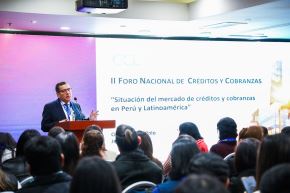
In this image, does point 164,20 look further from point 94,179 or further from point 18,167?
point 94,179

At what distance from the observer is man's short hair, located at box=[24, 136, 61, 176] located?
123 inches

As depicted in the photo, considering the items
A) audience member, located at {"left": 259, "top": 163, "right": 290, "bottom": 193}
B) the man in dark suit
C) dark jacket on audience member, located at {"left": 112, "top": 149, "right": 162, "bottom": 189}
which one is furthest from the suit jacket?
audience member, located at {"left": 259, "top": 163, "right": 290, "bottom": 193}

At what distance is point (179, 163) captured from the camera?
3363mm

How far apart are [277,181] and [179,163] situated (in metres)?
1.41

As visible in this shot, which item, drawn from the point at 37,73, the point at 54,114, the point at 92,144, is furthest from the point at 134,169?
the point at 37,73

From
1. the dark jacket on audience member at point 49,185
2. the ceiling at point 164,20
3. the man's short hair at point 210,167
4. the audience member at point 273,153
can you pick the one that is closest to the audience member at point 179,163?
the audience member at point 273,153

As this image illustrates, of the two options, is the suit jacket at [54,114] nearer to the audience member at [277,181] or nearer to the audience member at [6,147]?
the audience member at [6,147]

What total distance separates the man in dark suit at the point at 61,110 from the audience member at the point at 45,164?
3.86 meters

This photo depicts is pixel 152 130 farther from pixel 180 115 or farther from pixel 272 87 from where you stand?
pixel 272 87

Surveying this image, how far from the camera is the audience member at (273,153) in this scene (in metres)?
3.11

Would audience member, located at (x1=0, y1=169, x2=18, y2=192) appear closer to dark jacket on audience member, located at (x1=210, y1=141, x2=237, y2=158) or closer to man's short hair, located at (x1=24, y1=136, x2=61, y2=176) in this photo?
man's short hair, located at (x1=24, y1=136, x2=61, y2=176)

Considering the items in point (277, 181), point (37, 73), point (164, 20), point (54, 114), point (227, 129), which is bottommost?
point (227, 129)

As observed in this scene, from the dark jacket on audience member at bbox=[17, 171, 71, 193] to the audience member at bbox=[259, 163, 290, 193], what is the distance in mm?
1430

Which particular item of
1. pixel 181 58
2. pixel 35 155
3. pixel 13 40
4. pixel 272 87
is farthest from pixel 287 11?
pixel 35 155
